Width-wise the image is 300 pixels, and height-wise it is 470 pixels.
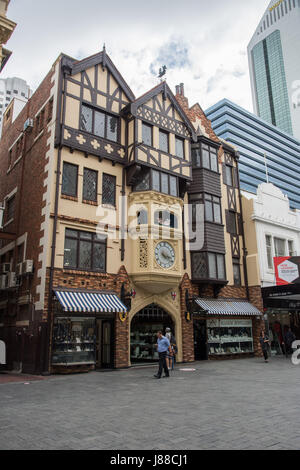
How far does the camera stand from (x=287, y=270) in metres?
23.1

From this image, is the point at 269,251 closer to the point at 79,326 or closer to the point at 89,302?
the point at 89,302

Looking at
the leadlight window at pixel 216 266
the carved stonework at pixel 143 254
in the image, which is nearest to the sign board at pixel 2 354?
the carved stonework at pixel 143 254

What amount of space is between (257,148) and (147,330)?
87.4m

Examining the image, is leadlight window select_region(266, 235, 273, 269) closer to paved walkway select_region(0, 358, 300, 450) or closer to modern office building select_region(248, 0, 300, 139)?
paved walkway select_region(0, 358, 300, 450)

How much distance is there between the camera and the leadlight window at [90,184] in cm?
1829

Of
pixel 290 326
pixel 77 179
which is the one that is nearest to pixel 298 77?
pixel 290 326

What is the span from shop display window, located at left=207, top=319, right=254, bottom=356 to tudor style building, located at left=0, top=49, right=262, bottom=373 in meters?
0.07

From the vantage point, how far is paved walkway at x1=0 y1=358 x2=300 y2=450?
5.68m

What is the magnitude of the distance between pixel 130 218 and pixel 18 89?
13387 centimetres

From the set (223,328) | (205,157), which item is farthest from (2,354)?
(205,157)

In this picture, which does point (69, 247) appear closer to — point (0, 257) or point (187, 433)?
point (0, 257)

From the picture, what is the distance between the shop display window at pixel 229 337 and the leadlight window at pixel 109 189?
9.59m

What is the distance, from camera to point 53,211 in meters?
16.8

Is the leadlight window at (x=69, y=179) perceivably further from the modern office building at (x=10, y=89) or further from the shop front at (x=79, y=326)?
the modern office building at (x=10, y=89)
